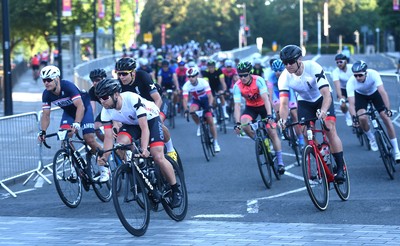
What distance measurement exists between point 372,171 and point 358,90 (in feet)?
4.32

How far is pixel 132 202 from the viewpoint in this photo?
994 cm

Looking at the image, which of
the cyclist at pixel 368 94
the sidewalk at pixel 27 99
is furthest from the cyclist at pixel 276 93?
the sidewalk at pixel 27 99

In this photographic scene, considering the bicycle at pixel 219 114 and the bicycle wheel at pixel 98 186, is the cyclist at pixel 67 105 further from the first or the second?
the bicycle at pixel 219 114

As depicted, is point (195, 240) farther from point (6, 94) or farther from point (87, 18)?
point (87, 18)

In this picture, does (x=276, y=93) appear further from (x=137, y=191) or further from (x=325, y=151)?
(x=137, y=191)

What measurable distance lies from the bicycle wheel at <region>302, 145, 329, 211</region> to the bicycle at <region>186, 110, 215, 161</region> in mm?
7546

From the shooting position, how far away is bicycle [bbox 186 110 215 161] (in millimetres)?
19188

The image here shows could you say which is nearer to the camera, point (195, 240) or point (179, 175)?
point (195, 240)

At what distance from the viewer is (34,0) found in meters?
73.8

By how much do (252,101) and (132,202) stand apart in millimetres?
5798

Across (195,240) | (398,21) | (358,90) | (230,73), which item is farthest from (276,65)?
(398,21)

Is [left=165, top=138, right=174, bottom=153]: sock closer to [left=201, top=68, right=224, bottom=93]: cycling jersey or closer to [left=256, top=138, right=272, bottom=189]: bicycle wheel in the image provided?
[left=256, top=138, right=272, bottom=189]: bicycle wheel

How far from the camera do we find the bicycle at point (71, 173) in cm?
1264

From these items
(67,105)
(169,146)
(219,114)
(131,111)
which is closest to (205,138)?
(219,114)
